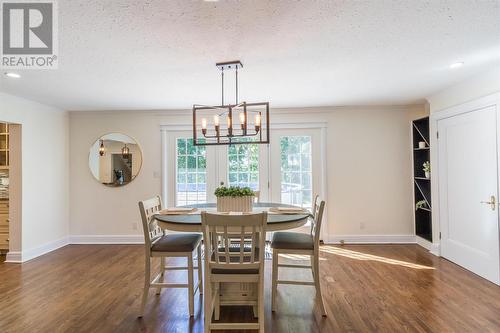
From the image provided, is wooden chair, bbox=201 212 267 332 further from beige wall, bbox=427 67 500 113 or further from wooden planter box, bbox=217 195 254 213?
beige wall, bbox=427 67 500 113

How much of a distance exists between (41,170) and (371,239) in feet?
17.0

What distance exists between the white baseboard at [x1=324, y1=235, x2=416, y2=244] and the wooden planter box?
2.53 meters

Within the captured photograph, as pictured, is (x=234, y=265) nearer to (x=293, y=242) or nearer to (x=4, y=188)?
(x=293, y=242)

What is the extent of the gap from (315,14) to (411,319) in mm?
2446

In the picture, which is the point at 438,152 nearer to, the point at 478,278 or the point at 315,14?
the point at 478,278

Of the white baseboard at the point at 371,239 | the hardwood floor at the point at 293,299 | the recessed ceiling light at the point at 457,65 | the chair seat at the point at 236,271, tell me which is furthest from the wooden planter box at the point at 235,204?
the white baseboard at the point at 371,239

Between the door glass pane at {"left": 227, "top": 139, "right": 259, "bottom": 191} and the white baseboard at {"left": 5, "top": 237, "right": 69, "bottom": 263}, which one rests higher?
the door glass pane at {"left": 227, "top": 139, "right": 259, "bottom": 191}

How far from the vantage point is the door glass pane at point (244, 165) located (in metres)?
4.83

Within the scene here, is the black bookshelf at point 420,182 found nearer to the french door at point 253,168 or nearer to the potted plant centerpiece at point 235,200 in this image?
the french door at point 253,168

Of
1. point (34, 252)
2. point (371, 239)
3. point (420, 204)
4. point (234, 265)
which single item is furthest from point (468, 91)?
point (34, 252)

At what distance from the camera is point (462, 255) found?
140 inches

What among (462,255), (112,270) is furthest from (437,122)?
(112,270)

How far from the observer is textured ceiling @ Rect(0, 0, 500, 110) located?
185 centimetres

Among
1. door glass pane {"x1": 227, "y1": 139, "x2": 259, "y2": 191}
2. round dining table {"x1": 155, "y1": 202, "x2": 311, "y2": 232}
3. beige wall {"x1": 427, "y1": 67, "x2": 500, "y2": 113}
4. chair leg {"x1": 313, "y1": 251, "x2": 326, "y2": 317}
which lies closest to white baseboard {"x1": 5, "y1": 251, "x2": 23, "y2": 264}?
round dining table {"x1": 155, "y1": 202, "x2": 311, "y2": 232}
